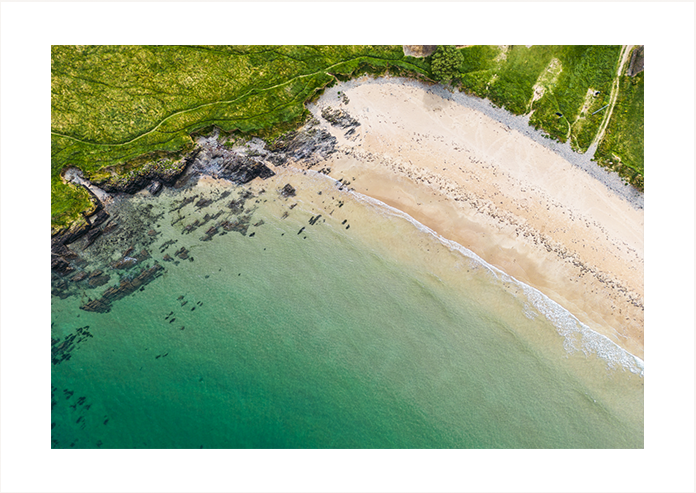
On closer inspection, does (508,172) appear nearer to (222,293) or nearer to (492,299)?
(492,299)

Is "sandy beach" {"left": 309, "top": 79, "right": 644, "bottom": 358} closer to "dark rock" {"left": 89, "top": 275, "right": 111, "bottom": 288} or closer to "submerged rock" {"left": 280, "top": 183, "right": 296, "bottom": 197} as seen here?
"submerged rock" {"left": 280, "top": 183, "right": 296, "bottom": 197}

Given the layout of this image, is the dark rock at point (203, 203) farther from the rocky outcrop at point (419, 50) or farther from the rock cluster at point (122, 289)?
the rocky outcrop at point (419, 50)

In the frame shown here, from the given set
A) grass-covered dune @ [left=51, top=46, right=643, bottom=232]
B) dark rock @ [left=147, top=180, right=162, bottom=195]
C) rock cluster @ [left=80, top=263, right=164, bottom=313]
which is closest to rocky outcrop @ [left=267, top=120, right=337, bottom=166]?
grass-covered dune @ [left=51, top=46, right=643, bottom=232]

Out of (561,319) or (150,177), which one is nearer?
(150,177)

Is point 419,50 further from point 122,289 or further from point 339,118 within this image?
point 122,289

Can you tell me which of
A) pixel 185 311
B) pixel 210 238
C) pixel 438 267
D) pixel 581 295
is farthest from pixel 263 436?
pixel 581 295

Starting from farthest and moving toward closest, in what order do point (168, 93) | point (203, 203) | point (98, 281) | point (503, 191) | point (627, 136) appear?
1. point (503, 191)
2. point (203, 203)
3. point (627, 136)
4. point (98, 281)
5. point (168, 93)

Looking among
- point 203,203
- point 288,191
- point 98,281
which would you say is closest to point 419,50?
point 288,191
